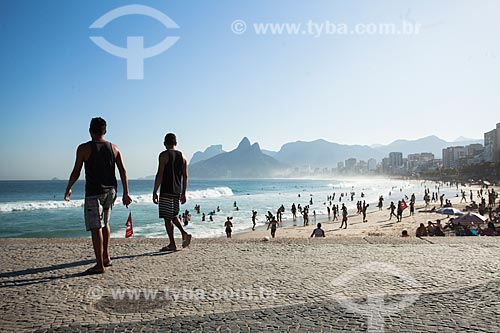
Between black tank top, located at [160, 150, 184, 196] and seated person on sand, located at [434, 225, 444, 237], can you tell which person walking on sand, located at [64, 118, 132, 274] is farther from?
seated person on sand, located at [434, 225, 444, 237]

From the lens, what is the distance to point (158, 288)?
13.4 feet

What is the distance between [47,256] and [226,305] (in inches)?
150

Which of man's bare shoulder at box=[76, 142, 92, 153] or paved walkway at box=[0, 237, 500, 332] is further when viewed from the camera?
→ man's bare shoulder at box=[76, 142, 92, 153]

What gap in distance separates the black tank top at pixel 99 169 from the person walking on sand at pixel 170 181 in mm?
1155

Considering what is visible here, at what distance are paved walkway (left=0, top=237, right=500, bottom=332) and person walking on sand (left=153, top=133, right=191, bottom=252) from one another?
0.59 meters

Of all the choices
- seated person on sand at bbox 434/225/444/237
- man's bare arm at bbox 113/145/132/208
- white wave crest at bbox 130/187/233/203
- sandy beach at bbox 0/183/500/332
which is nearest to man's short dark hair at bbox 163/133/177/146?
man's bare arm at bbox 113/145/132/208

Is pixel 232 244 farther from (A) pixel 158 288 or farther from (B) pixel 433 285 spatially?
(B) pixel 433 285

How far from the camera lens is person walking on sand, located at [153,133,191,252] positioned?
19.8 ft

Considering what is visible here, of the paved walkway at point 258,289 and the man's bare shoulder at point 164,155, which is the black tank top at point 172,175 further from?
the paved walkway at point 258,289

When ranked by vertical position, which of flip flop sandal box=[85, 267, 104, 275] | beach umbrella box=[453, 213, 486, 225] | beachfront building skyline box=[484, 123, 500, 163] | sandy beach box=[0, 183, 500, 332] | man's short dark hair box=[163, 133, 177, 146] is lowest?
beach umbrella box=[453, 213, 486, 225]

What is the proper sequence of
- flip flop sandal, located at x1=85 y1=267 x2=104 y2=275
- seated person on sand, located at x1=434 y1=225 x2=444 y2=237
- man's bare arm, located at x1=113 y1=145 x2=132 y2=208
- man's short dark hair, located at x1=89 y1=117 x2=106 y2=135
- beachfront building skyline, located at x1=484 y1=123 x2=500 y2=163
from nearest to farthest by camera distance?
flip flop sandal, located at x1=85 y1=267 x2=104 y2=275 < man's short dark hair, located at x1=89 y1=117 x2=106 y2=135 < man's bare arm, located at x1=113 y1=145 x2=132 y2=208 < seated person on sand, located at x1=434 y1=225 x2=444 y2=237 < beachfront building skyline, located at x1=484 y1=123 x2=500 y2=163

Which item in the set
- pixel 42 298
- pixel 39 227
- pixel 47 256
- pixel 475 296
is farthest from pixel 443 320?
pixel 39 227

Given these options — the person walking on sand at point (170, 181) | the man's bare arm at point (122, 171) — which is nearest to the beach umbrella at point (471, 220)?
the person walking on sand at point (170, 181)

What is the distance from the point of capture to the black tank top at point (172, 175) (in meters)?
6.07
